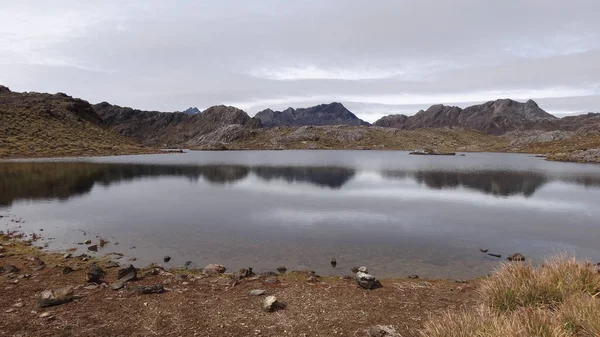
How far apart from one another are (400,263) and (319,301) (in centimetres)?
1005

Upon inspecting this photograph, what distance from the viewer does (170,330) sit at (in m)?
12.2

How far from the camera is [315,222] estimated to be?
34.5 metres

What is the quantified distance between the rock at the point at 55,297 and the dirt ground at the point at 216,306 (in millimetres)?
262

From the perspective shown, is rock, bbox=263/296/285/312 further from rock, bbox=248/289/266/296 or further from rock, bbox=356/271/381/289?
rock, bbox=356/271/381/289

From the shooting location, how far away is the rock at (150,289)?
1568 centimetres

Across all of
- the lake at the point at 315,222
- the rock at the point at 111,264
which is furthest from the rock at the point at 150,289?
the rock at the point at 111,264

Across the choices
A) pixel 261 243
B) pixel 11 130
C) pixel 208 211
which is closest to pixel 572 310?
pixel 261 243

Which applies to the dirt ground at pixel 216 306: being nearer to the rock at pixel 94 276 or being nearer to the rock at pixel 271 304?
the rock at pixel 271 304

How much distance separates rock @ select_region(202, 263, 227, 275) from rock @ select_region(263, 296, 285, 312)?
21.3 ft

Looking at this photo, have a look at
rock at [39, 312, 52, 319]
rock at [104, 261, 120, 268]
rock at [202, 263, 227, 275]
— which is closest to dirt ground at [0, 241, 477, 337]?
rock at [39, 312, 52, 319]

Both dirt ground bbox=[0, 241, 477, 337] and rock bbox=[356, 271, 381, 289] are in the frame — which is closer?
dirt ground bbox=[0, 241, 477, 337]

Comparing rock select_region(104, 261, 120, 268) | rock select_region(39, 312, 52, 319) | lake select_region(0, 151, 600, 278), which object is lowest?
lake select_region(0, 151, 600, 278)

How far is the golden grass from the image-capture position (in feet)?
26.0

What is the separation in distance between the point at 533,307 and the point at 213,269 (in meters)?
16.0
